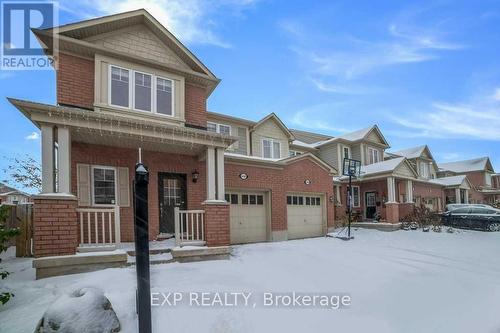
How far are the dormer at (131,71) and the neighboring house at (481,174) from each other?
103ft

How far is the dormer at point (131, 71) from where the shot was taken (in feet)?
26.1

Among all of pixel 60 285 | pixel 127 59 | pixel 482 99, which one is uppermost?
pixel 482 99

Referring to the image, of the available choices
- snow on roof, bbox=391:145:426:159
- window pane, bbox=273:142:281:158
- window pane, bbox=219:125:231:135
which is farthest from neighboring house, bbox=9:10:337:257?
snow on roof, bbox=391:145:426:159

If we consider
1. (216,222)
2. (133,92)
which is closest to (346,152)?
(216,222)

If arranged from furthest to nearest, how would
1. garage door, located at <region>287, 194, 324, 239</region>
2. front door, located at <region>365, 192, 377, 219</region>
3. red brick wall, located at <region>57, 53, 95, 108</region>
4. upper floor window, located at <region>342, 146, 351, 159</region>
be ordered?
1. upper floor window, located at <region>342, 146, 351, 159</region>
2. front door, located at <region>365, 192, 377, 219</region>
3. garage door, located at <region>287, 194, 324, 239</region>
4. red brick wall, located at <region>57, 53, 95, 108</region>

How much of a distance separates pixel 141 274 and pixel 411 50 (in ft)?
45.8

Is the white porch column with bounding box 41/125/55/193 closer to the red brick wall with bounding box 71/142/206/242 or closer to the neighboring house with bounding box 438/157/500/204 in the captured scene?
the red brick wall with bounding box 71/142/206/242

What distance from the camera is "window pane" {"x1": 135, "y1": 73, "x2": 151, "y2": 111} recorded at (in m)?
8.70

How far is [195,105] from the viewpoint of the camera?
32.5 feet

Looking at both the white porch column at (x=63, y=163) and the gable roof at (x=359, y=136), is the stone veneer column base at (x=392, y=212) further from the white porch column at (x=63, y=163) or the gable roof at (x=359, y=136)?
the white porch column at (x=63, y=163)

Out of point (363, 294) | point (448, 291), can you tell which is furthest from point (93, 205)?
point (448, 291)

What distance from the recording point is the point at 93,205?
7996 mm

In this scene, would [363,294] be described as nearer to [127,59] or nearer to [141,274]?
[141,274]

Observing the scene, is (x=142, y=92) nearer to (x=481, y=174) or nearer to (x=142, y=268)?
(x=142, y=268)
